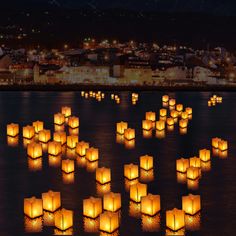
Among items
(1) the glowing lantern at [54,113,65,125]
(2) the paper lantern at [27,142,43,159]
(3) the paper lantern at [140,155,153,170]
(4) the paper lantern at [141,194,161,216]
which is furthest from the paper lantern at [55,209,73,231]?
(1) the glowing lantern at [54,113,65,125]

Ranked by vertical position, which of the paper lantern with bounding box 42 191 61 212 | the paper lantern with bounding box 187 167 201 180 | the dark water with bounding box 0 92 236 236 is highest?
the paper lantern with bounding box 42 191 61 212

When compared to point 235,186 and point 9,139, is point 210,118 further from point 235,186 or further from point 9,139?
point 235,186

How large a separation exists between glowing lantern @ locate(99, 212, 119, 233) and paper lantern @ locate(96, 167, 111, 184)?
2503 millimetres

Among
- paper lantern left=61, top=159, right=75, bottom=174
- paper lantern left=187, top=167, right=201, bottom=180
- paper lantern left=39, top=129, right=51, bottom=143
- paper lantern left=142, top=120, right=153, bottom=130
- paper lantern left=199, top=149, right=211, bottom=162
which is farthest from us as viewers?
paper lantern left=142, top=120, right=153, bottom=130

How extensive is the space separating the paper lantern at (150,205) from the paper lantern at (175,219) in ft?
1.86

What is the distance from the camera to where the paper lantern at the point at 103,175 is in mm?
10734

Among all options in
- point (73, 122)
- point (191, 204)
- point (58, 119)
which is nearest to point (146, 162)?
point (191, 204)

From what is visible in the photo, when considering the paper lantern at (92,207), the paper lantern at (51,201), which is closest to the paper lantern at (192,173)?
the paper lantern at (92,207)

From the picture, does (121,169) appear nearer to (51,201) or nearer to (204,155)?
(204,155)

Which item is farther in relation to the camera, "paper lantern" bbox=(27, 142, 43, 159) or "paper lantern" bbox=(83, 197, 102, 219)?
"paper lantern" bbox=(27, 142, 43, 159)

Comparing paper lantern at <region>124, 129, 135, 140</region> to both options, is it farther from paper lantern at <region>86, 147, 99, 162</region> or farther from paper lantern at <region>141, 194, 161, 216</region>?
paper lantern at <region>141, 194, 161, 216</region>

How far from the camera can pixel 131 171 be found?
1105 centimetres

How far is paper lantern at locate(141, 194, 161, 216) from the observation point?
8.92 metres

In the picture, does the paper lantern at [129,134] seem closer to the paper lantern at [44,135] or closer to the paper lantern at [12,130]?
the paper lantern at [44,135]
